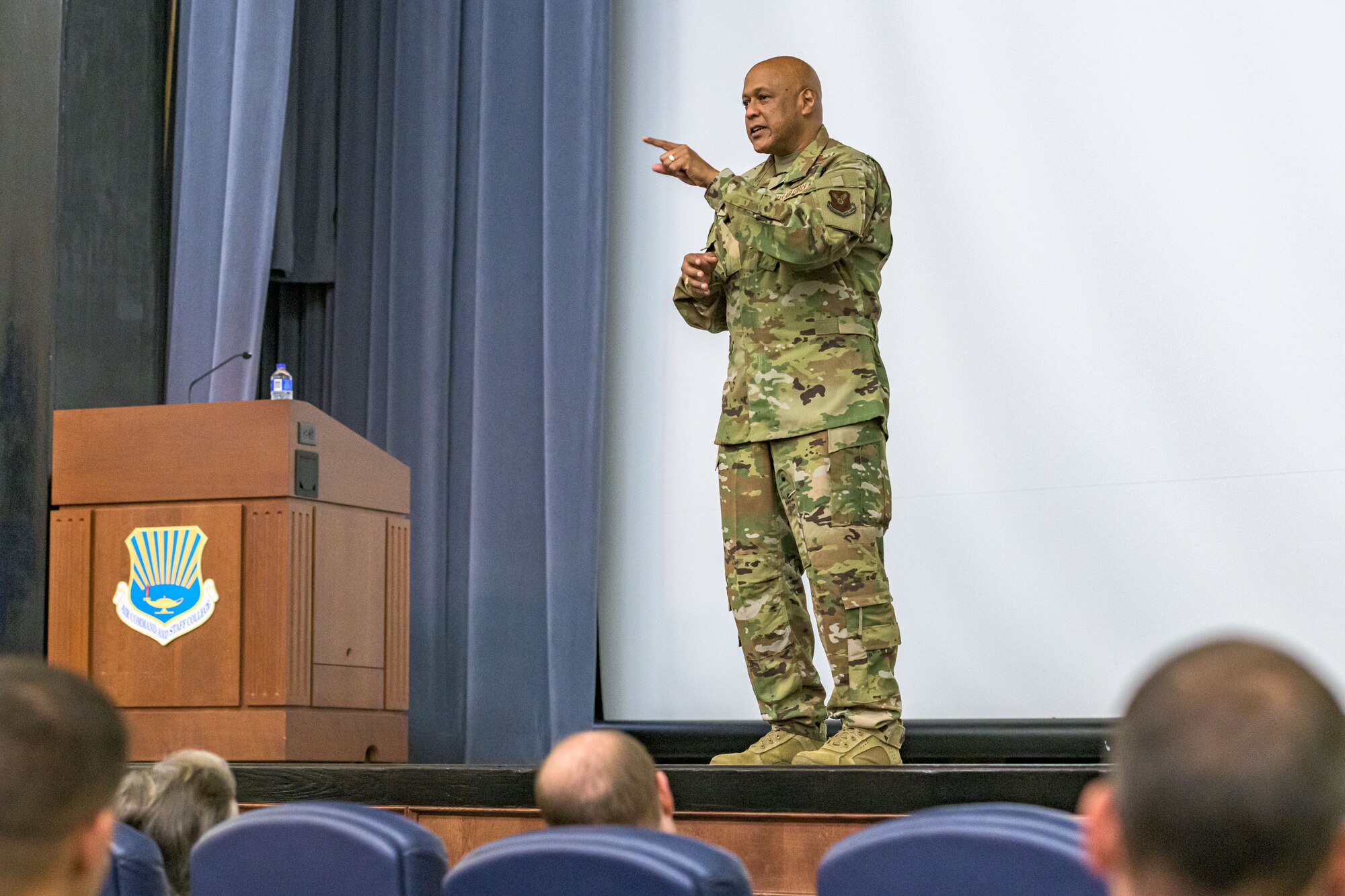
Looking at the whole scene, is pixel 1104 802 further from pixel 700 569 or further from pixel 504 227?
pixel 504 227

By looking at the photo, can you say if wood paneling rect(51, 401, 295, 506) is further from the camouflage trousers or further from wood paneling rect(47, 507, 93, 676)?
the camouflage trousers

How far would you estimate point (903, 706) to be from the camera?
13.0 ft

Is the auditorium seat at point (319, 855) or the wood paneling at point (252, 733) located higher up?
the auditorium seat at point (319, 855)

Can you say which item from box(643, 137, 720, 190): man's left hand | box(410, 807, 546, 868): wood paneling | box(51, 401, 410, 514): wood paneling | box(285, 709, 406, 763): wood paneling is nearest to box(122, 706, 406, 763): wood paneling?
box(285, 709, 406, 763): wood paneling

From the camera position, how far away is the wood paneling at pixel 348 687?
11.6 ft

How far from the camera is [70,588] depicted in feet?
11.8

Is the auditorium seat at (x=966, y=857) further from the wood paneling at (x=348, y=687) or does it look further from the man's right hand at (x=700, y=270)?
the wood paneling at (x=348, y=687)

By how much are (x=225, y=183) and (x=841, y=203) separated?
2.44 metres

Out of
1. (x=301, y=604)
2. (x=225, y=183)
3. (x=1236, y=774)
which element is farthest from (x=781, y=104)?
(x=1236, y=774)

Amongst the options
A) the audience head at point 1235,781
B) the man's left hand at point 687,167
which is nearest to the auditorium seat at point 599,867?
the audience head at point 1235,781

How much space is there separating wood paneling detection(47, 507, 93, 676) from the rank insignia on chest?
1.93 m

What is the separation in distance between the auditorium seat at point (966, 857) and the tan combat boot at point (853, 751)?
155 cm

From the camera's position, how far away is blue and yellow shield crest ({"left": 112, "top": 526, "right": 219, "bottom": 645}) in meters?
3.50

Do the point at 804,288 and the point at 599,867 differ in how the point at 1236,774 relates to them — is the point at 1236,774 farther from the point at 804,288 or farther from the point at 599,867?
the point at 804,288
